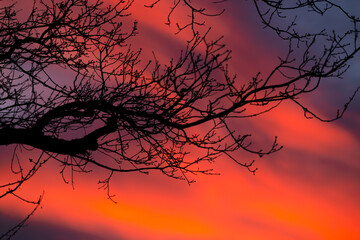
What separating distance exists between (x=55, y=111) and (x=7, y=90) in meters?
0.67

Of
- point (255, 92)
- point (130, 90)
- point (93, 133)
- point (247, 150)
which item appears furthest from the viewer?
point (93, 133)

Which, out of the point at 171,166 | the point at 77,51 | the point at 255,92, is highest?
the point at 77,51

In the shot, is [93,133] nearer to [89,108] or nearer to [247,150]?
[89,108]

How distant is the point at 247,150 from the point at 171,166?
135cm

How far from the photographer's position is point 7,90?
5.92 metres

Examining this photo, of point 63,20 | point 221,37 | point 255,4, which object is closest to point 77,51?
point 63,20

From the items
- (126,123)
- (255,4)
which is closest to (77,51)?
(126,123)

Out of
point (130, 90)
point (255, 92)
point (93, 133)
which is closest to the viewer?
point (255, 92)

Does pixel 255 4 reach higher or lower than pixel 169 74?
higher

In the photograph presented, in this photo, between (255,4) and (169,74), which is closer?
(255,4)

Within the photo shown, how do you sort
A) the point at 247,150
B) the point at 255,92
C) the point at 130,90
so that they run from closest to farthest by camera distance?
the point at 255,92 → the point at 247,150 → the point at 130,90

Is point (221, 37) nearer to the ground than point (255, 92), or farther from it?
farther from it

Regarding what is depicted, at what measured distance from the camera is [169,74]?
5.89 meters

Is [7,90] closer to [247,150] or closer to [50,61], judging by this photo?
[50,61]
